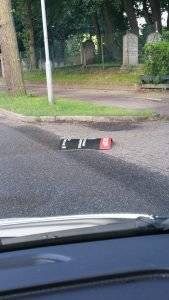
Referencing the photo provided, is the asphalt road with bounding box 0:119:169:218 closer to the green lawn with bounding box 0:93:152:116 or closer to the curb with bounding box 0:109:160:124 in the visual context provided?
the curb with bounding box 0:109:160:124

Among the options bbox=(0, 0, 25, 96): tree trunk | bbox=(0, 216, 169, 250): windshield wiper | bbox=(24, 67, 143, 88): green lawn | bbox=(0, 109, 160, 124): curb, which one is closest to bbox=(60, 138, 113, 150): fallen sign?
bbox=(0, 109, 160, 124): curb

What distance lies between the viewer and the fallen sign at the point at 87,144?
39.1 ft

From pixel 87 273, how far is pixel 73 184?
276 inches

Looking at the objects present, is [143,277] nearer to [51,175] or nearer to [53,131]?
[51,175]

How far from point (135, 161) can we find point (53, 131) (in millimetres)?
4668

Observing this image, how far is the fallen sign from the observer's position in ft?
39.1

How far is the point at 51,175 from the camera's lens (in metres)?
9.55

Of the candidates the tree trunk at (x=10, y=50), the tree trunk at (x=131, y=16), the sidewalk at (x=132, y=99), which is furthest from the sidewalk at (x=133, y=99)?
the tree trunk at (x=131, y=16)

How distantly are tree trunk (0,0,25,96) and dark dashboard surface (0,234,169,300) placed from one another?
821 inches

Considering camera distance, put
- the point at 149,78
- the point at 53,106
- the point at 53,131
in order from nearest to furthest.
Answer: the point at 53,131 → the point at 53,106 → the point at 149,78

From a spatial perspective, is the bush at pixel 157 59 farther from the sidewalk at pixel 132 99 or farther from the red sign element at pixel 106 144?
the red sign element at pixel 106 144

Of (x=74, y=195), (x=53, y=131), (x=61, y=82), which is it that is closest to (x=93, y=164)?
(x=74, y=195)

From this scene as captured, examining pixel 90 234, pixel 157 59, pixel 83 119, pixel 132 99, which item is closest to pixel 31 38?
pixel 157 59

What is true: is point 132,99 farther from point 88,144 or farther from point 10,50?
point 88,144
